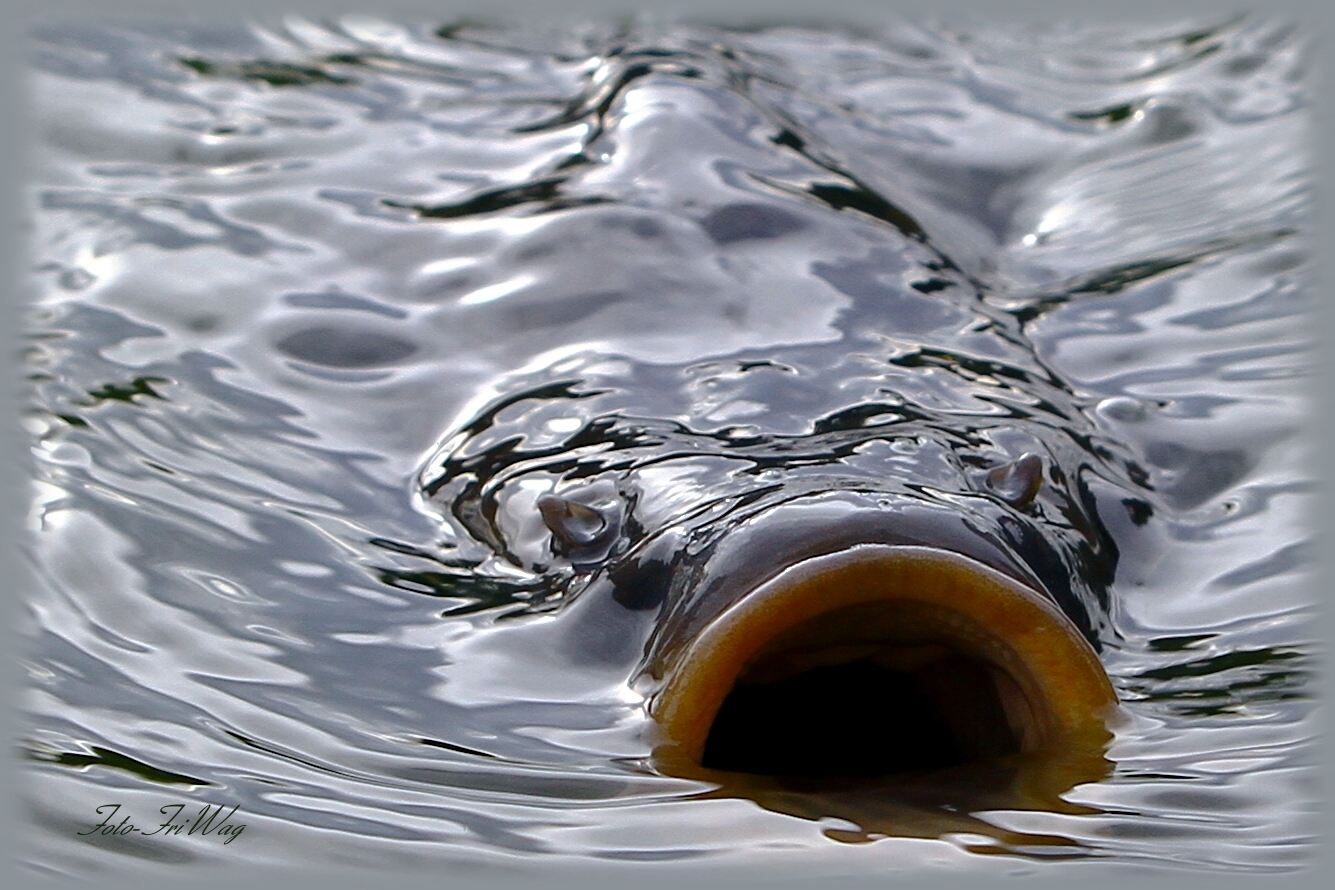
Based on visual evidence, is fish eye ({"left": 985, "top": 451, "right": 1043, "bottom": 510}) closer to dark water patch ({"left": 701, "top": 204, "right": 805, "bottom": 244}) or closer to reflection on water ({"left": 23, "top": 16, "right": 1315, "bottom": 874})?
reflection on water ({"left": 23, "top": 16, "right": 1315, "bottom": 874})

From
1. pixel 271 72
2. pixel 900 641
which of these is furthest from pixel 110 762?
pixel 271 72

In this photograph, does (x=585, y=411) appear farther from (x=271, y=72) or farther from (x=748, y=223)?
(x=271, y=72)

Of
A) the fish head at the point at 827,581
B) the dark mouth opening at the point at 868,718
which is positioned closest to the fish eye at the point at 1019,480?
the fish head at the point at 827,581

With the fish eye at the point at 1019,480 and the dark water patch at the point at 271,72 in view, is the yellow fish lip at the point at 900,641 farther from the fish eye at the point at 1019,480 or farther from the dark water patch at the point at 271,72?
the dark water patch at the point at 271,72

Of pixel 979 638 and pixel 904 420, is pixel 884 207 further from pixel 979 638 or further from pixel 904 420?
pixel 979 638

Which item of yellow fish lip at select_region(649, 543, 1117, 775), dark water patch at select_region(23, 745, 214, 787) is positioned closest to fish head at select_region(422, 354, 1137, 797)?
yellow fish lip at select_region(649, 543, 1117, 775)

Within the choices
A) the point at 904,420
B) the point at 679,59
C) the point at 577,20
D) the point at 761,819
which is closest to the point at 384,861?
the point at 761,819
